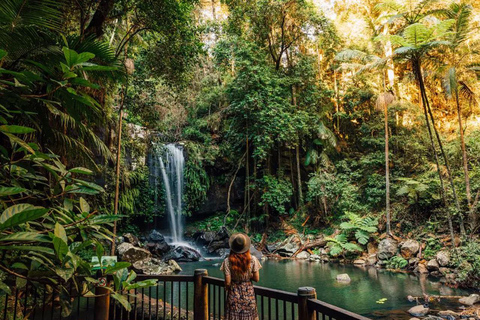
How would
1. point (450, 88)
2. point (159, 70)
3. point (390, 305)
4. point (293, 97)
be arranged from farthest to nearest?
point (293, 97)
point (450, 88)
point (159, 70)
point (390, 305)

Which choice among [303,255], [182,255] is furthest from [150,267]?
[303,255]

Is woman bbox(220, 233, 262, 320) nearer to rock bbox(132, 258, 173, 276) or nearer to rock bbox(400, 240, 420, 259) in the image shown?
rock bbox(132, 258, 173, 276)

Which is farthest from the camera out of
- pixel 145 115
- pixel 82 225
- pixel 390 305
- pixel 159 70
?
pixel 145 115

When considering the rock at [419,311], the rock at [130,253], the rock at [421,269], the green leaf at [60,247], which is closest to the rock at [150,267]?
the rock at [130,253]

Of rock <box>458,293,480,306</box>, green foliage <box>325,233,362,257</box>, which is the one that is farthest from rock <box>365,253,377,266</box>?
rock <box>458,293,480,306</box>

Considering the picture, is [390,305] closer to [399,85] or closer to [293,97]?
[293,97]

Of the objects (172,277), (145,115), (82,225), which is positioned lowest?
(172,277)

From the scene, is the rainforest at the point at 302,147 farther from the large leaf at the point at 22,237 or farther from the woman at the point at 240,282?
the large leaf at the point at 22,237

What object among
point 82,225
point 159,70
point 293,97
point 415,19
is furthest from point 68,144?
point 293,97

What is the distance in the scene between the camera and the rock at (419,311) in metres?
6.23

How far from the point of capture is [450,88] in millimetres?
9883

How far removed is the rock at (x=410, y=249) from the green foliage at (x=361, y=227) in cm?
147

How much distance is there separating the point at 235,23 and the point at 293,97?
8.67 m

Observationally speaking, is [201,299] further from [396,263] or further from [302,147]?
[302,147]
